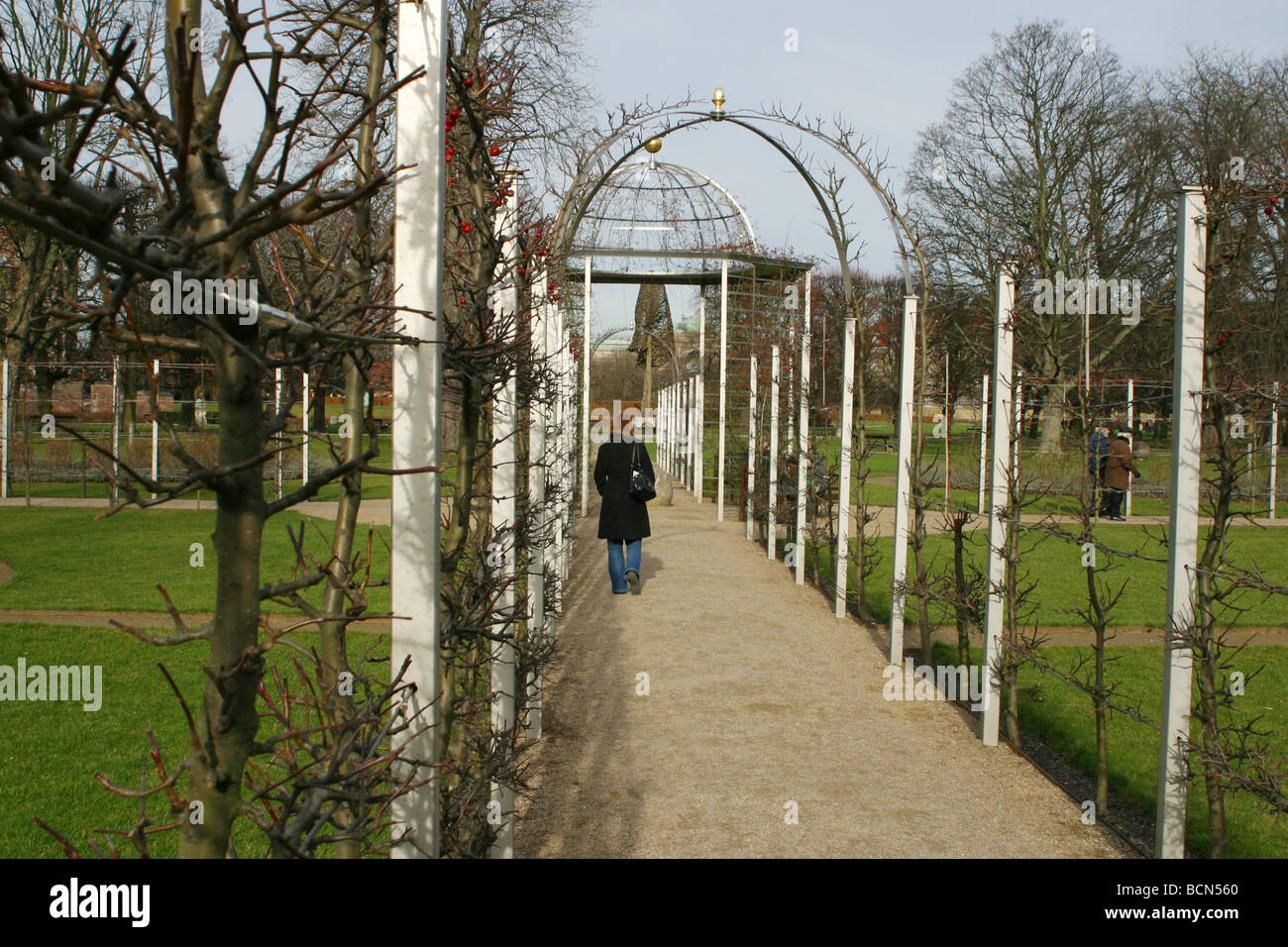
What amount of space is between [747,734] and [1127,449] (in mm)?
12588

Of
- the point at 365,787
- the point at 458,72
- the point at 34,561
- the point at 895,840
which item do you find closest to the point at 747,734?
the point at 895,840

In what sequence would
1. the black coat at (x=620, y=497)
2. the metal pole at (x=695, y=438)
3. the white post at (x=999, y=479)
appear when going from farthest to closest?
the metal pole at (x=695, y=438), the black coat at (x=620, y=497), the white post at (x=999, y=479)

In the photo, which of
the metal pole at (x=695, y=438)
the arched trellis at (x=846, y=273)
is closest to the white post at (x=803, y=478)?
the arched trellis at (x=846, y=273)

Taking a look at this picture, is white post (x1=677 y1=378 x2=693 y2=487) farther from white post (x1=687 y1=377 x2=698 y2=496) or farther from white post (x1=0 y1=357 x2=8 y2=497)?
white post (x1=0 y1=357 x2=8 y2=497)

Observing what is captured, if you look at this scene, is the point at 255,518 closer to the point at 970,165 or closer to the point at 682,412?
the point at 682,412

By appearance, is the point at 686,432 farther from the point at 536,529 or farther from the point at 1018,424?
the point at 536,529

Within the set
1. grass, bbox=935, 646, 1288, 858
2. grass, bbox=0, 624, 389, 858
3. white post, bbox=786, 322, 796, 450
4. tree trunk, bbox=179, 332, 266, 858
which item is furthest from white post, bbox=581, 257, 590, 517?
tree trunk, bbox=179, 332, 266, 858

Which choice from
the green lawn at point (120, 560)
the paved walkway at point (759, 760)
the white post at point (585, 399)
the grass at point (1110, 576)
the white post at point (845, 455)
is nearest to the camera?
the paved walkway at point (759, 760)

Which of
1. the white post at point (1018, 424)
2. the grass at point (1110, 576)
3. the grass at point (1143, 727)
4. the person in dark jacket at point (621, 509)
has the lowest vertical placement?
the grass at point (1143, 727)

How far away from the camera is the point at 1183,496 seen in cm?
407

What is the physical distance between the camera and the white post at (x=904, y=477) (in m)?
7.87

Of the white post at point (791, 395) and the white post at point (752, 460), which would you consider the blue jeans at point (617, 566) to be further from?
the white post at point (752, 460)

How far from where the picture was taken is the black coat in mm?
10836

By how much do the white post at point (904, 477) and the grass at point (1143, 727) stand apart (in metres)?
0.93
